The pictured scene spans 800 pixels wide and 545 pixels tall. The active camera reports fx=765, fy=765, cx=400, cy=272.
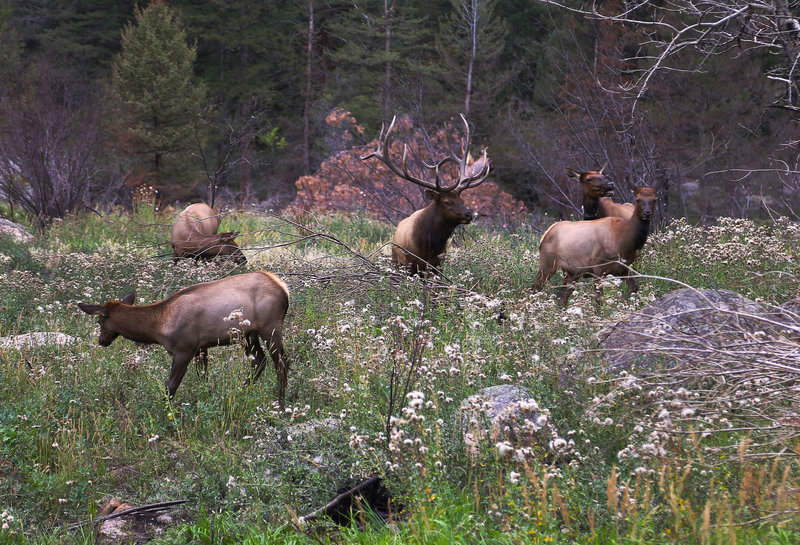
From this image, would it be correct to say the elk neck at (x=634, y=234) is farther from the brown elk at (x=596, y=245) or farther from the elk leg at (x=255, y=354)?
the elk leg at (x=255, y=354)

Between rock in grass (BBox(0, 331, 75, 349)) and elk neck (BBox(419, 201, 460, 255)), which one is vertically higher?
Answer: elk neck (BBox(419, 201, 460, 255))

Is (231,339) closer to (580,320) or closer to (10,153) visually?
(580,320)

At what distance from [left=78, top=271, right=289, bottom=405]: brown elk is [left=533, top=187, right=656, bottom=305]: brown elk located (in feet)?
10.1

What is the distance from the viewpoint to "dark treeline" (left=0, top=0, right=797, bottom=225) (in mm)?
15898

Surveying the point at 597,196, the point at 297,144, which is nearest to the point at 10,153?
the point at 597,196

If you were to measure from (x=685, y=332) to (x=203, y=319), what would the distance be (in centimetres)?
353

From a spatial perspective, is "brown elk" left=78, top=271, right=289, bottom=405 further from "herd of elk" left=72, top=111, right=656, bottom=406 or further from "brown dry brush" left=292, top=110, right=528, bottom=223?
"brown dry brush" left=292, top=110, right=528, bottom=223

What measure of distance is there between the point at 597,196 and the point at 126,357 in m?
5.67

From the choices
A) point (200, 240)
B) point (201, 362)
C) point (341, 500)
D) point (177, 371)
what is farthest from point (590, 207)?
point (341, 500)

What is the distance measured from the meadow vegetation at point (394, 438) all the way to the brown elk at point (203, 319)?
221mm

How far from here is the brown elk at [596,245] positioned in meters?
7.86

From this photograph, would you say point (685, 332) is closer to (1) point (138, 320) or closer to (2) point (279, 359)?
(2) point (279, 359)

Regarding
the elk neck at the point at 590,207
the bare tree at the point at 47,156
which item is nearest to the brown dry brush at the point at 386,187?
the elk neck at the point at 590,207

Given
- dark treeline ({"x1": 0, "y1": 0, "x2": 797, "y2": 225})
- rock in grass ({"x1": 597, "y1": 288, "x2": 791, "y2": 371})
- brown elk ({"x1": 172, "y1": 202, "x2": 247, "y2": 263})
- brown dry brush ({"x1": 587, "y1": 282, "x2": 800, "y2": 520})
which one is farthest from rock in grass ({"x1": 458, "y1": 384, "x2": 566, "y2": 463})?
dark treeline ({"x1": 0, "y1": 0, "x2": 797, "y2": 225})
